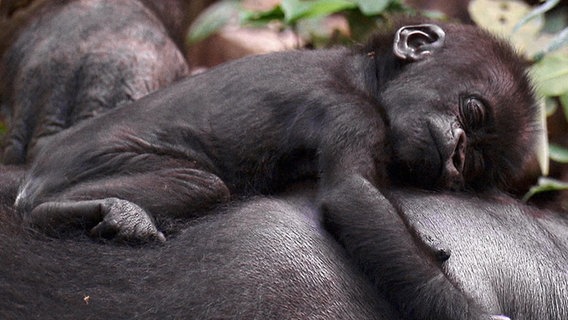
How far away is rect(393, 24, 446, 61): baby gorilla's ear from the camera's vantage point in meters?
2.21

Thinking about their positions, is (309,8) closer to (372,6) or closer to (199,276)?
(372,6)

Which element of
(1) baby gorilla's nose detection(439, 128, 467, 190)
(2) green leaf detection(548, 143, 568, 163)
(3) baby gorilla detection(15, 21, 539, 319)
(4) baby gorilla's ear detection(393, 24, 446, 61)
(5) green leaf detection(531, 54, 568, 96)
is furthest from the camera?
(2) green leaf detection(548, 143, 568, 163)

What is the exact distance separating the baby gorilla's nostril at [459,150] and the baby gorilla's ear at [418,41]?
21 centimetres

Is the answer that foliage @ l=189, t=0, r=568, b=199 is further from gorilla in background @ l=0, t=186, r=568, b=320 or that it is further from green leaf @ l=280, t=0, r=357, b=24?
gorilla in background @ l=0, t=186, r=568, b=320

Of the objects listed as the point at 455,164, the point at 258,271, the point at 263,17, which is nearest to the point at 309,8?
the point at 263,17

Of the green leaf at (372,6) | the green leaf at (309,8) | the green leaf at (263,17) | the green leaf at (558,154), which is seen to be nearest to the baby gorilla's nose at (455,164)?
the green leaf at (558,154)

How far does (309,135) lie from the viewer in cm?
205


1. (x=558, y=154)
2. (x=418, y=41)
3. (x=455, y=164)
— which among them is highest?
(x=418, y=41)

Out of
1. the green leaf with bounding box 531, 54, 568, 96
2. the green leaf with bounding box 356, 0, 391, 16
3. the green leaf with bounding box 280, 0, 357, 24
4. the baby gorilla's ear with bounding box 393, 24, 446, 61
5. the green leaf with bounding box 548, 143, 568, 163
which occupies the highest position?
the baby gorilla's ear with bounding box 393, 24, 446, 61

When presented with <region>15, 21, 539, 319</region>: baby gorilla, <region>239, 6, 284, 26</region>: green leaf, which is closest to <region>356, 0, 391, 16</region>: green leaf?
<region>239, 6, 284, 26</region>: green leaf

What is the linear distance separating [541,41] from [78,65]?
160 centimetres

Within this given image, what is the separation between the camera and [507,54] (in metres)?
2.26

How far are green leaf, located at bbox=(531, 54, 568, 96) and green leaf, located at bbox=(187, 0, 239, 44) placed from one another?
1379mm

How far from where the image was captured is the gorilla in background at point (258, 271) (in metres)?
1.66
